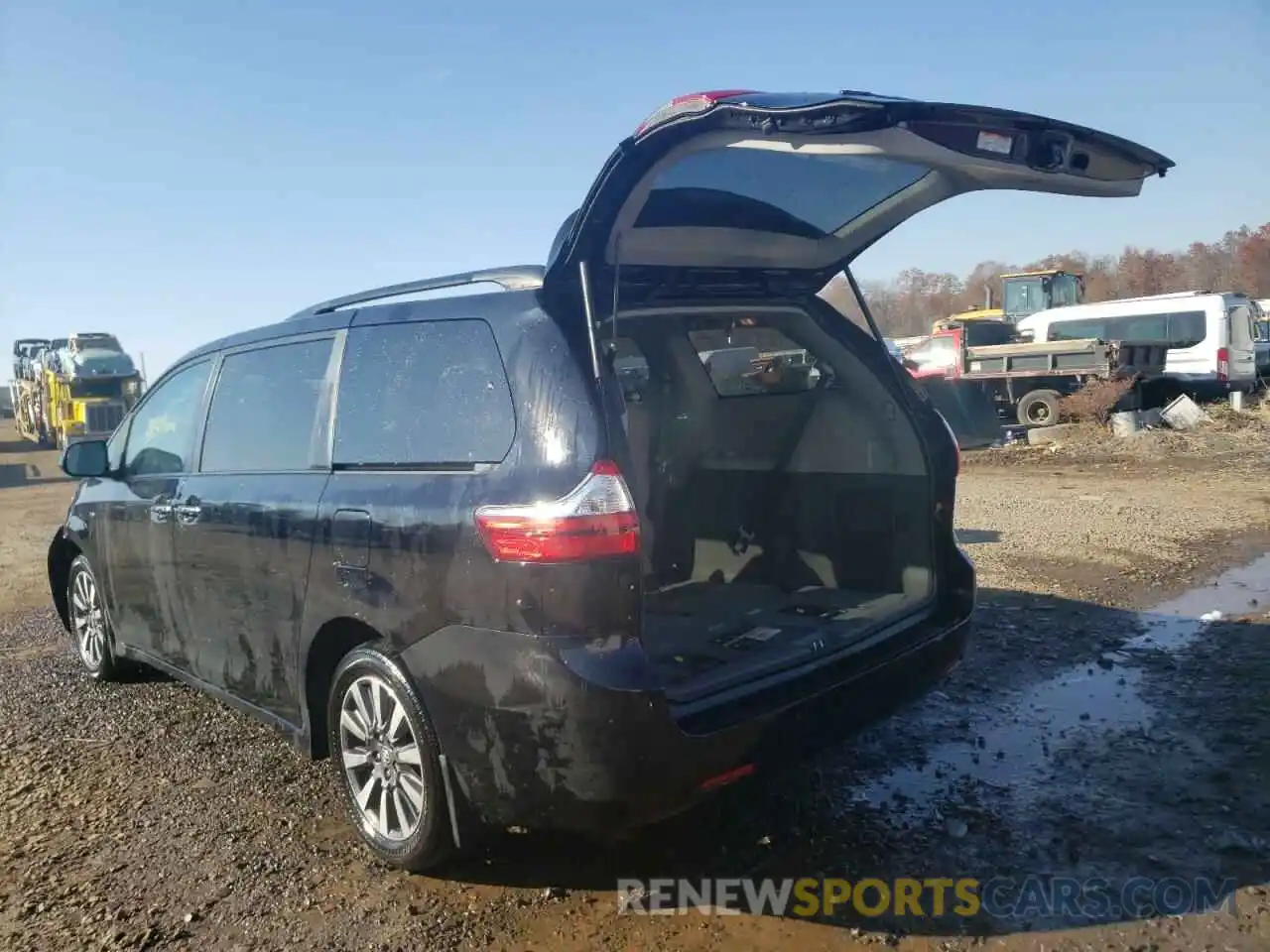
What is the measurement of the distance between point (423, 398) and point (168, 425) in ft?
6.95

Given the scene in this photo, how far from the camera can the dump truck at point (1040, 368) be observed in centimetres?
1627

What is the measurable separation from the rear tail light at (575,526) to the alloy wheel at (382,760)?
73cm

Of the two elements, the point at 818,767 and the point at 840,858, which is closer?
the point at 840,858

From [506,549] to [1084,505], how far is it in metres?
8.75

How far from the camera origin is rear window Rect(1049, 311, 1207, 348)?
18.4 meters

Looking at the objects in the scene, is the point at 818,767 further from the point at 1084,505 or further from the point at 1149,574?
the point at 1084,505

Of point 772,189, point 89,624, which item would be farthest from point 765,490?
point 89,624

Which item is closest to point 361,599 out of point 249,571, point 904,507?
point 249,571

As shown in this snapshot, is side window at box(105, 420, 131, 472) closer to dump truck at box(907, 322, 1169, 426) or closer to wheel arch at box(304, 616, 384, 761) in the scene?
wheel arch at box(304, 616, 384, 761)

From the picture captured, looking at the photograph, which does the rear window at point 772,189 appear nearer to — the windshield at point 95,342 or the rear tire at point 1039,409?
the rear tire at point 1039,409

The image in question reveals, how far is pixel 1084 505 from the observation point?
988 centimetres

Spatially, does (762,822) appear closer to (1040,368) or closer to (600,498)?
(600,498)

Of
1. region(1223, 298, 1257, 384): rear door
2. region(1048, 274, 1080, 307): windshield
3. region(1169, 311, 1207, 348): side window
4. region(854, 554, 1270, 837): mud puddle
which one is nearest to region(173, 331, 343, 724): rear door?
region(854, 554, 1270, 837): mud puddle

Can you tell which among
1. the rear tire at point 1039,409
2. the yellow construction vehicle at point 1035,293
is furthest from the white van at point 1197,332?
the yellow construction vehicle at point 1035,293
